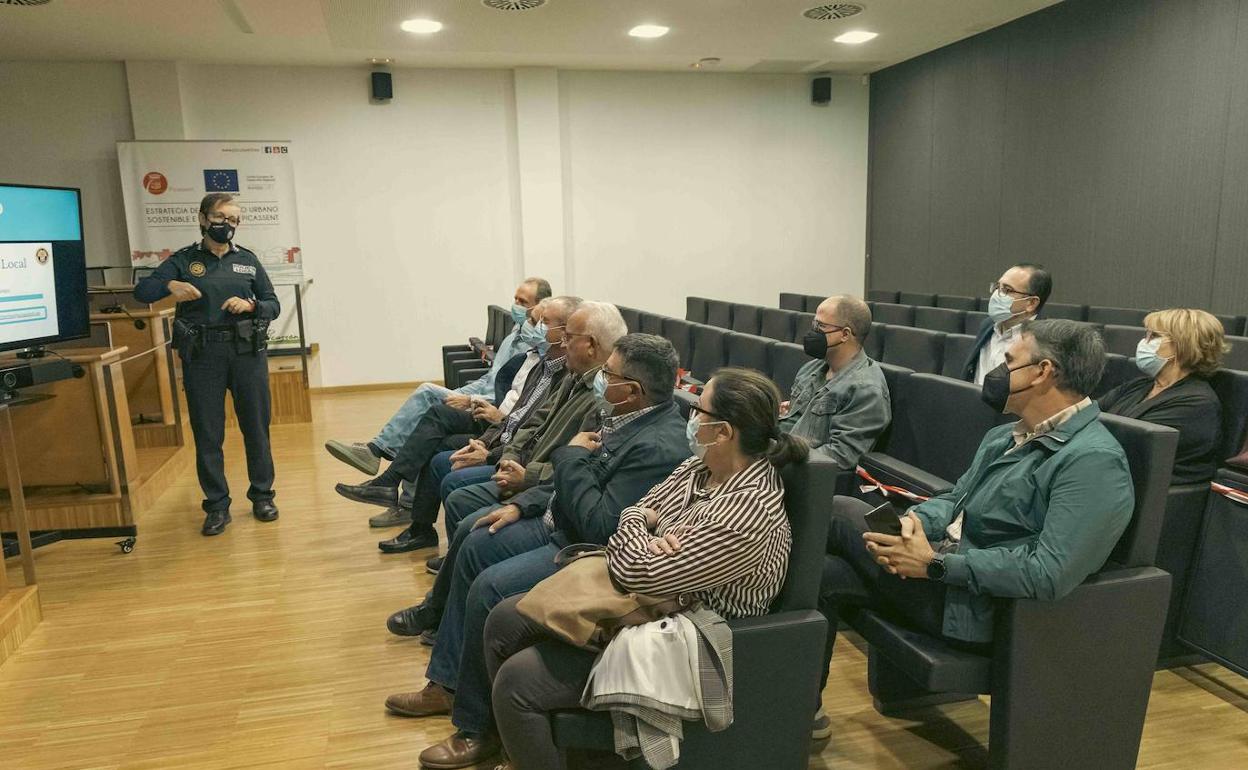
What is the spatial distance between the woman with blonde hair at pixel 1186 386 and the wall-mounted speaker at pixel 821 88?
6.64 metres

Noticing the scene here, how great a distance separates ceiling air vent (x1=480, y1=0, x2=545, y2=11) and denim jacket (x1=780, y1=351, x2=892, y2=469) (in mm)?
3827

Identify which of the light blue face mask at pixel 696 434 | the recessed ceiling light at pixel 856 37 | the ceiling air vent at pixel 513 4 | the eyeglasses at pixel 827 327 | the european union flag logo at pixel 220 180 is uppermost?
the recessed ceiling light at pixel 856 37

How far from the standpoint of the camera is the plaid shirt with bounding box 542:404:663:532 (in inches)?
88.0

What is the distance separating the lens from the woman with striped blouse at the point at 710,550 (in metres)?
1.68

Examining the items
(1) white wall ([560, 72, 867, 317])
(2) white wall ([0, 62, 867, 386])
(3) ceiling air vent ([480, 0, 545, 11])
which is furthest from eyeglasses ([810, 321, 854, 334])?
(1) white wall ([560, 72, 867, 317])

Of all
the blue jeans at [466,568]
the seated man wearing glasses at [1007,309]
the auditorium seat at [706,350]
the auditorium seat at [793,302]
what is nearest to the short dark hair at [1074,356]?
the blue jeans at [466,568]

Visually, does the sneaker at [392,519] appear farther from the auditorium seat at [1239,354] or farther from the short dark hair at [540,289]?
the auditorium seat at [1239,354]

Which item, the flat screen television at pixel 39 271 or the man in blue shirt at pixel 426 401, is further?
the man in blue shirt at pixel 426 401

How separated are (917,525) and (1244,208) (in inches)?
185

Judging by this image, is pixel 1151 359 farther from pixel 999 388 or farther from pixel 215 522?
pixel 215 522

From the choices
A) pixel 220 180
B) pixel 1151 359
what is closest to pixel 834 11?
pixel 1151 359

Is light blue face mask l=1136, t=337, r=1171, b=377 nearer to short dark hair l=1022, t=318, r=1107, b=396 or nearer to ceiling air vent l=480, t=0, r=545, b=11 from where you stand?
short dark hair l=1022, t=318, r=1107, b=396

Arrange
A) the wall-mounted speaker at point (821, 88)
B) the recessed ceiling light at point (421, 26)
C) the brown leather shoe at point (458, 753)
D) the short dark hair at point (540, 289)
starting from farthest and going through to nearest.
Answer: the wall-mounted speaker at point (821, 88) → the recessed ceiling light at point (421, 26) → the short dark hair at point (540, 289) → the brown leather shoe at point (458, 753)

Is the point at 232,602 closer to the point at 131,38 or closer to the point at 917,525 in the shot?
the point at 917,525
